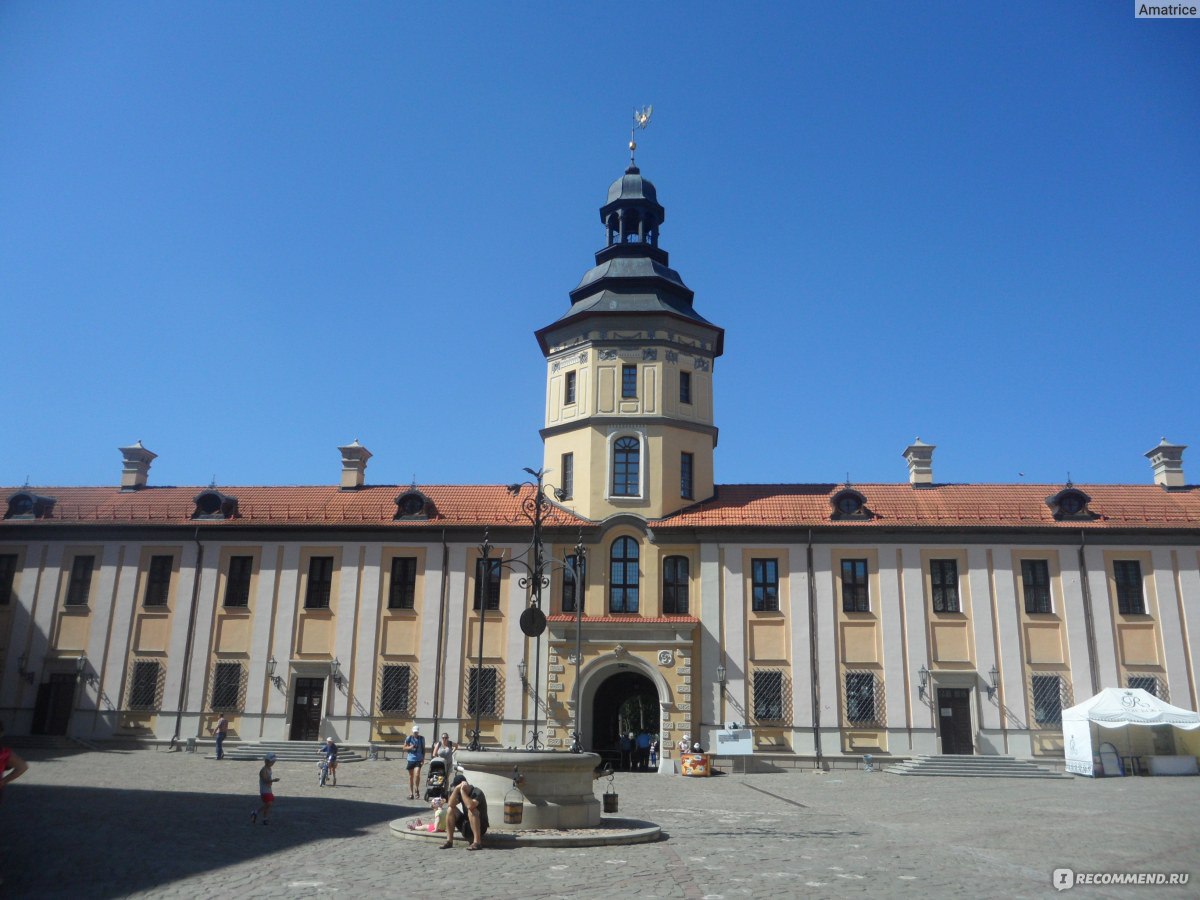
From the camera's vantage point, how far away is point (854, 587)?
1230 inches

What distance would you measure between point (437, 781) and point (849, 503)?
1873cm

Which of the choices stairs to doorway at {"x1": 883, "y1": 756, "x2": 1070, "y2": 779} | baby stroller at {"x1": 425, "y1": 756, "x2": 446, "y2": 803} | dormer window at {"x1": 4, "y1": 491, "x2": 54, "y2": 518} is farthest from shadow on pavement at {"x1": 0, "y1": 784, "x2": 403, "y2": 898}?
dormer window at {"x1": 4, "y1": 491, "x2": 54, "y2": 518}

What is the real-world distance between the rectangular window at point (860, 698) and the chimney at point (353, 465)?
1975 centimetres

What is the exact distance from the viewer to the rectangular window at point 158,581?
3331cm

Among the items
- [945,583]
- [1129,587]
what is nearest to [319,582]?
[945,583]

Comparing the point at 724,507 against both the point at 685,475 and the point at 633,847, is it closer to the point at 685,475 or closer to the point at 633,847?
the point at 685,475

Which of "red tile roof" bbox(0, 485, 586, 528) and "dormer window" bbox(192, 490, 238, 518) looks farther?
"dormer window" bbox(192, 490, 238, 518)

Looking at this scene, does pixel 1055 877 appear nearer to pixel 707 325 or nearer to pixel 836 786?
pixel 836 786

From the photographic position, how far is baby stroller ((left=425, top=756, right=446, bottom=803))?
17.7 m

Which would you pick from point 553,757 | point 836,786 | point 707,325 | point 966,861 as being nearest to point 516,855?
point 553,757

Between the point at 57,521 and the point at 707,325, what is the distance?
25.3 metres

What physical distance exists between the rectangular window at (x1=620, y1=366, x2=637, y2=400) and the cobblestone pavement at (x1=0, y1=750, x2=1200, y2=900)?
15.1m

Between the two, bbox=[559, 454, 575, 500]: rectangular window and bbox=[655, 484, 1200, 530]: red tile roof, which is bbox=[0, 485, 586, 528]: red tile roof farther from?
bbox=[655, 484, 1200, 530]: red tile roof

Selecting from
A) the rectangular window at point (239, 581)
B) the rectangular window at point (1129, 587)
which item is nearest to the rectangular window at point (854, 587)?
the rectangular window at point (1129, 587)
